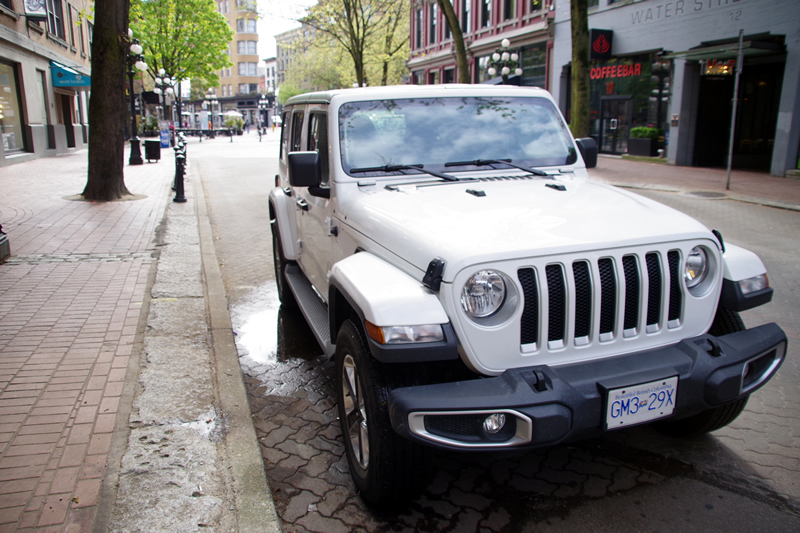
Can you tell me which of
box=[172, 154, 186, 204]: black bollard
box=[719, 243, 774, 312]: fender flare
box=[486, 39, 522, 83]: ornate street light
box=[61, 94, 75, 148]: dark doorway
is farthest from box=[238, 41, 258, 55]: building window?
box=[719, 243, 774, 312]: fender flare

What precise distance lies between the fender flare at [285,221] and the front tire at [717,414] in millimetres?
3230

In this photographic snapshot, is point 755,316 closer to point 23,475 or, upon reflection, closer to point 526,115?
point 526,115

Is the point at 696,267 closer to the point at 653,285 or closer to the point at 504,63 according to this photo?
the point at 653,285

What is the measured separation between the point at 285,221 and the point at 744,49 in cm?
1661

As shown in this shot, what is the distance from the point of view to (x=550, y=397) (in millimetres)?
2396

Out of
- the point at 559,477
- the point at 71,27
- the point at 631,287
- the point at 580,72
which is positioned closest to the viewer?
the point at 631,287

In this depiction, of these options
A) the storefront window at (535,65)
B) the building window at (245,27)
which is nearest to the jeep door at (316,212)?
the storefront window at (535,65)

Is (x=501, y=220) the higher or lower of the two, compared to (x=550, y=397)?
higher

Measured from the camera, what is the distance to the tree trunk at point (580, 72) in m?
18.3

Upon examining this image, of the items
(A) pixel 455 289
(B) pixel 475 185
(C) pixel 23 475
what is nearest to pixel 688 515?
(A) pixel 455 289

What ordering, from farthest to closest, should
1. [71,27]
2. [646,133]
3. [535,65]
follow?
[71,27]
[535,65]
[646,133]

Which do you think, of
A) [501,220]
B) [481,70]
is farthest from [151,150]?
[501,220]

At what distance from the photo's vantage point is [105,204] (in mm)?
12484

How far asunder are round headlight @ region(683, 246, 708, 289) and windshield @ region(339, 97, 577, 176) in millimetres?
1450
